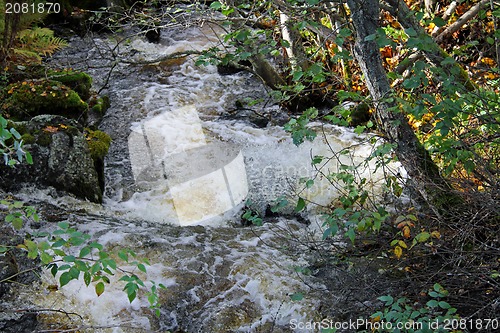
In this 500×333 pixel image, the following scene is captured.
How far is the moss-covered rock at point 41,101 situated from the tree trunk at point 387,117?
5.14m

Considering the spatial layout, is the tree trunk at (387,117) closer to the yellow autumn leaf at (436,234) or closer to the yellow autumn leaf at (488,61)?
the yellow autumn leaf at (436,234)

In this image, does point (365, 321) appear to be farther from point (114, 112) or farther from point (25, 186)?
point (114, 112)

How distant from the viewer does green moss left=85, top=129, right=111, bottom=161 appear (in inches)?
282

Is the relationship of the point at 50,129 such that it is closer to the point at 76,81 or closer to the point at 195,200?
the point at 195,200

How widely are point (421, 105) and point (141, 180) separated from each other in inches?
185

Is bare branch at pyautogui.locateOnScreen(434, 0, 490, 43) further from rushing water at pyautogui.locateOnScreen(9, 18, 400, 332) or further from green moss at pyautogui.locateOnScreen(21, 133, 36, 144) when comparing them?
green moss at pyautogui.locateOnScreen(21, 133, 36, 144)

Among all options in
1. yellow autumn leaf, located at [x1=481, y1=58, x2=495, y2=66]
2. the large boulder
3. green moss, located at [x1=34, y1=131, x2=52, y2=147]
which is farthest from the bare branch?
green moss, located at [x1=34, y1=131, x2=52, y2=147]

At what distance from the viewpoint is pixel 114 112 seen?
29.0ft

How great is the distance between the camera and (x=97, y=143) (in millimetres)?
7383

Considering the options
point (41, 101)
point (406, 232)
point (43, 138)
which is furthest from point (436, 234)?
point (41, 101)

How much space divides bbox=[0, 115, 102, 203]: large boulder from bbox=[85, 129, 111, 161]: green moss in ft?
1.68

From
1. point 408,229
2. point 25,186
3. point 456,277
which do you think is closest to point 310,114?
point 408,229

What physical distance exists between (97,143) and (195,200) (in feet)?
6.13

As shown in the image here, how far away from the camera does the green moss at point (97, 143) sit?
7.17 m
